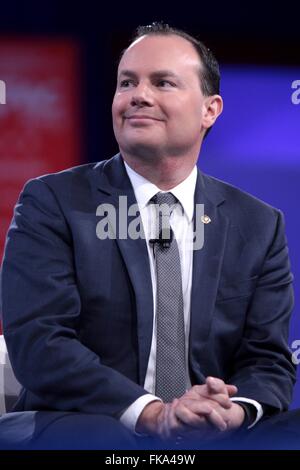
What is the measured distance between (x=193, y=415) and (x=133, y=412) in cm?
14

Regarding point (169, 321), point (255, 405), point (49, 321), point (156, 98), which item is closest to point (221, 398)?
point (255, 405)

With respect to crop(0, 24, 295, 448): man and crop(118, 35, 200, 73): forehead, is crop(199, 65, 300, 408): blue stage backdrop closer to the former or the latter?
crop(0, 24, 295, 448): man

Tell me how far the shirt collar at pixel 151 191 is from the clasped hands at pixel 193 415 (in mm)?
484

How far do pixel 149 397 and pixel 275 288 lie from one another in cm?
51

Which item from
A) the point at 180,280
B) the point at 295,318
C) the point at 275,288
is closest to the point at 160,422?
the point at 180,280

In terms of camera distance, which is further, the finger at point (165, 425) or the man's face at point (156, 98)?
the man's face at point (156, 98)

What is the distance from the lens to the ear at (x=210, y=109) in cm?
229

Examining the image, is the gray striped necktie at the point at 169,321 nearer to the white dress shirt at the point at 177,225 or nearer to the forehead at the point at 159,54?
the white dress shirt at the point at 177,225

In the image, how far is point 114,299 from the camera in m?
2.02

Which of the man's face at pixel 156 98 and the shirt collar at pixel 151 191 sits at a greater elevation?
the man's face at pixel 156 98

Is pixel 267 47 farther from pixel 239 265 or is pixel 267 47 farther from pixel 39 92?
pixel 239 265

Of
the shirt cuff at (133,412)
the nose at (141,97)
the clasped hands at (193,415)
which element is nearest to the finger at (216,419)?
the clasped hands at (193,415)

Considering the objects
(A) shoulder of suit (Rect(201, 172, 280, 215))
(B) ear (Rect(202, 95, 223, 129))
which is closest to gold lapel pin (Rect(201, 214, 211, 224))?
(A) shoulder of suit (Rect(201, 172, 280, 215))

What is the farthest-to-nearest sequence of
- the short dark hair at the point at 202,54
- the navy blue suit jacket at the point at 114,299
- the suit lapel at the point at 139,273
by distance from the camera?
1. the short dark hair at the point at 202,54
2. the suit lapel at the point at 139,273
3. the navy blue suit jacket at the point at 114,299
